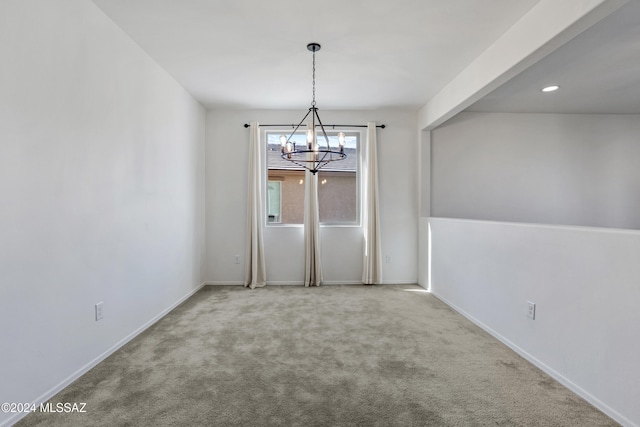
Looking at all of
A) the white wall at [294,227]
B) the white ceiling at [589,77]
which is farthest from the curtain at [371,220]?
the white ceiling at [589,77]

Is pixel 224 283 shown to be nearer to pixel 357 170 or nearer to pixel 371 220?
pixel 371 220

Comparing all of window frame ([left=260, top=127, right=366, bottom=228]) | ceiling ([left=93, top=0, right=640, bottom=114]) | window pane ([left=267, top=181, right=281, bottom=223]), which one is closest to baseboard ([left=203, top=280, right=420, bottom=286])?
window frame ([left=260, top=127, right=366, bottom=228])

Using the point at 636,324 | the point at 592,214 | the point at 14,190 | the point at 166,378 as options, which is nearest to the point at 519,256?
the point at 636,324

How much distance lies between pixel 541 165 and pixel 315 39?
3922 mm

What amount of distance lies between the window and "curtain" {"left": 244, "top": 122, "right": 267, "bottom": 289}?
0.32 meters

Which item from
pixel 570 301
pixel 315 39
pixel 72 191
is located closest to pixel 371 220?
pixel 315 39

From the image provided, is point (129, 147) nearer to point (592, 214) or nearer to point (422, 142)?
point (422, 142)

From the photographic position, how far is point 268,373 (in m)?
2.10

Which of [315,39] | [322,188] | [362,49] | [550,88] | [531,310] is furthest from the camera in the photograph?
[322,188]

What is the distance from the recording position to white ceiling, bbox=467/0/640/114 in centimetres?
240

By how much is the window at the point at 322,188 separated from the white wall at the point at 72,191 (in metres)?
1.85

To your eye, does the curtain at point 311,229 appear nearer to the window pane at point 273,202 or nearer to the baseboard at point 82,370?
the window pane at point 273,202

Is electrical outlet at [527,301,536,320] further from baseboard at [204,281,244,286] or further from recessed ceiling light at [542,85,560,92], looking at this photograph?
baseboard at [204,281,244,286]

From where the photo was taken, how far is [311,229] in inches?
178
